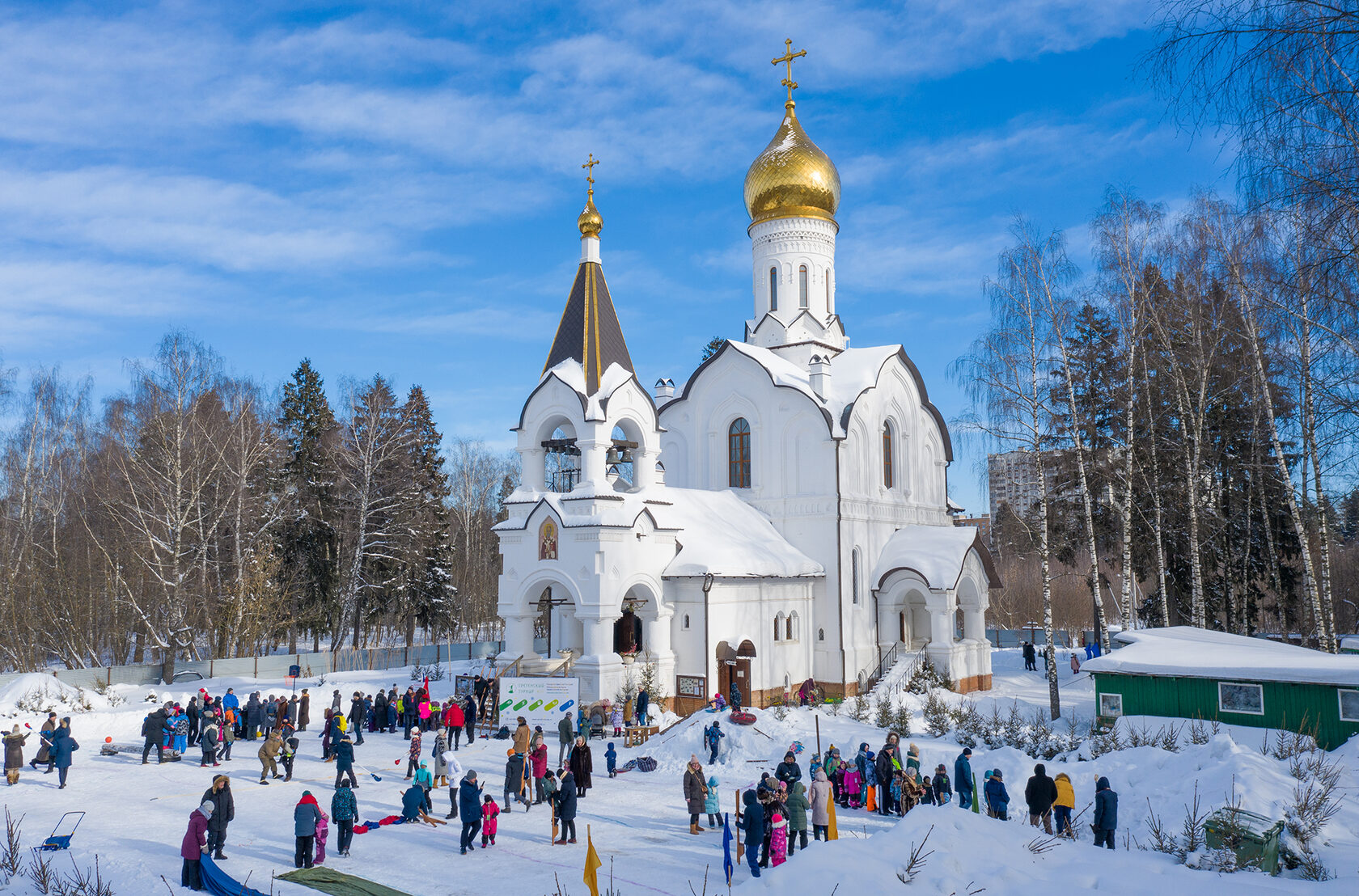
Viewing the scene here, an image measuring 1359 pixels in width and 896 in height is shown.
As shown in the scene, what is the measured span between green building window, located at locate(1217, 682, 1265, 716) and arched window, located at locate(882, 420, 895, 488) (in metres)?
13.4

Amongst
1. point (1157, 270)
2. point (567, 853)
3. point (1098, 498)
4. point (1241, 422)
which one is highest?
point (1157, 270)

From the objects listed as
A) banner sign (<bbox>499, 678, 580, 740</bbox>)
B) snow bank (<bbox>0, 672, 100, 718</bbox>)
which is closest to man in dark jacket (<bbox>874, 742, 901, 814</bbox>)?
banner sign (<bbox>499, 678, 580, 740</bbox>)

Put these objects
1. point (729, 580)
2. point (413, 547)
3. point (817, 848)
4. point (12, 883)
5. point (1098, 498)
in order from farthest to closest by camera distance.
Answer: point (413, 547)
point (1098, 498)
point (729, 580)
point (12, 883)
point (817, 848)

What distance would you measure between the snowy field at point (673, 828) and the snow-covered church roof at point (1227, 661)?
1.01 m

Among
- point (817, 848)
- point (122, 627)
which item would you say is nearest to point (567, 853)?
point (817, 848)

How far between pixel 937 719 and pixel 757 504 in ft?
33.7

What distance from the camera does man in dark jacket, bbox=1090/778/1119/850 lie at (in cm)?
1123

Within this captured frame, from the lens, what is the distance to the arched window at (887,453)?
2939cm

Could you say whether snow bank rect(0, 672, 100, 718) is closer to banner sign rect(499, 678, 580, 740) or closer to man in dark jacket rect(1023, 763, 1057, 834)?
banner sign rect(499, 678, 580, 740)

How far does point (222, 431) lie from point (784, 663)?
1925cm

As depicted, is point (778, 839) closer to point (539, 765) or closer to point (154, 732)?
point (539, 765)

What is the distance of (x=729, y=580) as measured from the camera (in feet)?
77.1

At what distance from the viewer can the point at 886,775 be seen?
13703 millimetres

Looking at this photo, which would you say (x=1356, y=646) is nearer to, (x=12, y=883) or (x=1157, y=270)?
(x=1157, y=270)
